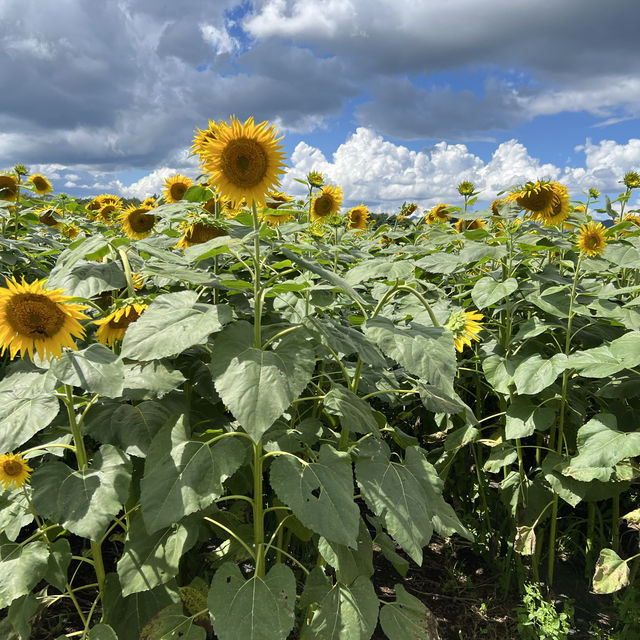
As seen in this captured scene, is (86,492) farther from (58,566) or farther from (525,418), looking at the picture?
(525,418)

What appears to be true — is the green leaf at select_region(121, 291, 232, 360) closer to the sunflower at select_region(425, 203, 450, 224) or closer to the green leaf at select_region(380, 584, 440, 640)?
the green leaf at select_region(380, 584, 440, 640)

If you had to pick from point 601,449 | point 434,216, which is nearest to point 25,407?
point 601,449

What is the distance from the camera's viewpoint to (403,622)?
190 cm

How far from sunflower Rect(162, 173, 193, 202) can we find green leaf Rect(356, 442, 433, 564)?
6.85ft

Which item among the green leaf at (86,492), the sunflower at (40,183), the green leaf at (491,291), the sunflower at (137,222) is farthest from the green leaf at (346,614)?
the sunflower at (40,183)

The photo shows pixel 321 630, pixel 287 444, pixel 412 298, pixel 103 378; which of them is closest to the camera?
pixel 103 378

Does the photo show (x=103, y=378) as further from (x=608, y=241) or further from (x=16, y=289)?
(x=608, y=241)

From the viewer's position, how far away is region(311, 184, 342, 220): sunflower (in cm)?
435

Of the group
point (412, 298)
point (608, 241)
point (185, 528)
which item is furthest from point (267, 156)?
point (608, 241)

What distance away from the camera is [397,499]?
1660mm

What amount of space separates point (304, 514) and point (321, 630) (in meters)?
0.47

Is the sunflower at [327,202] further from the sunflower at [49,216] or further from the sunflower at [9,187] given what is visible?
the sunflower at [9,187]

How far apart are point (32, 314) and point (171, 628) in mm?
1048

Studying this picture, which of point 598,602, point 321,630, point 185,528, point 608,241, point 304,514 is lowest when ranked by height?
point 598,602
